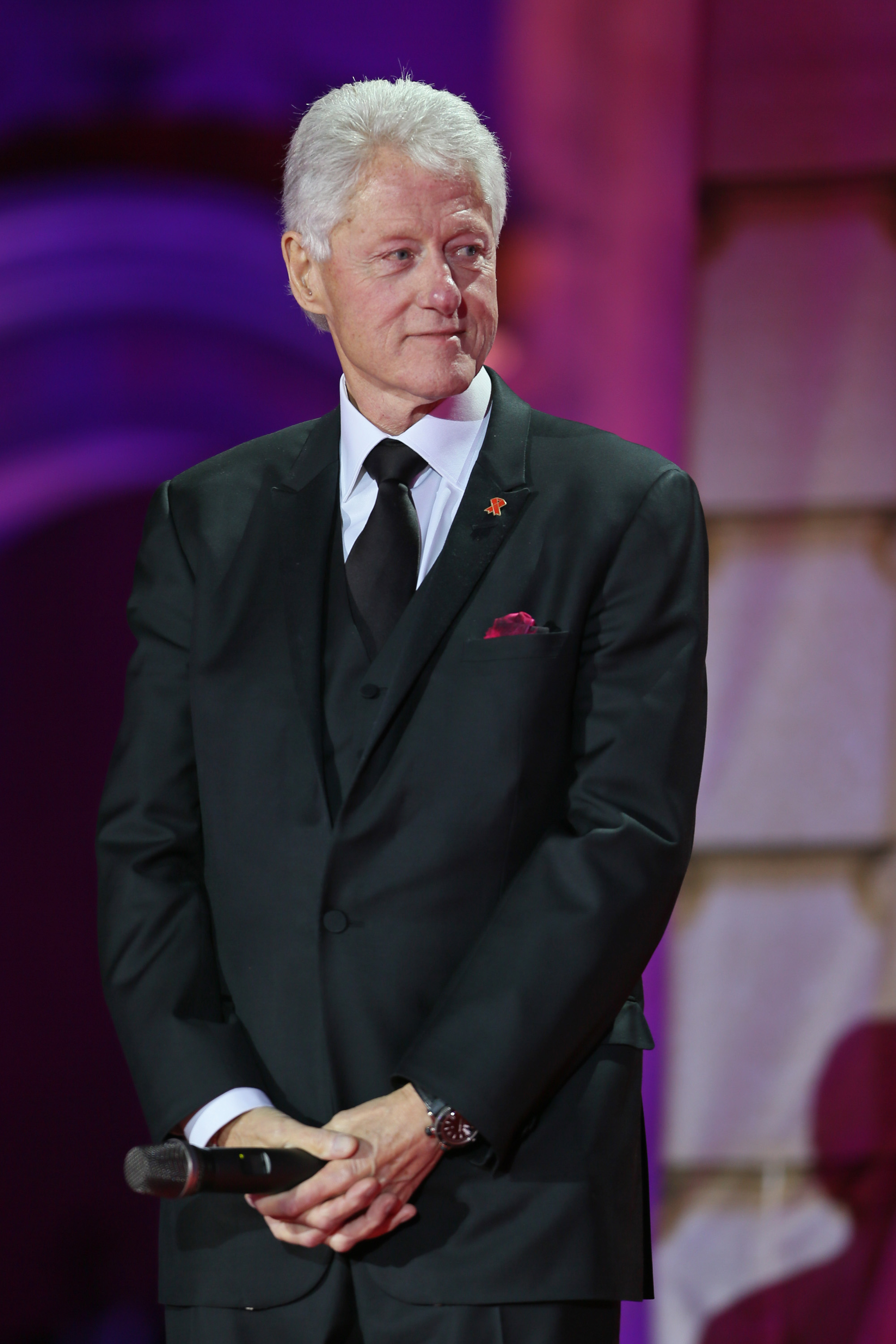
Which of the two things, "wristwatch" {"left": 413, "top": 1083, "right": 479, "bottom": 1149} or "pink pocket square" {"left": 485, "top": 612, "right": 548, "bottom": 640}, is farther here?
"pink pocket square" {"left": 485, "top": 612, "right": 548, "bottom": 640}

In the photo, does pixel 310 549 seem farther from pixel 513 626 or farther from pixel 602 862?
pixel 602 862

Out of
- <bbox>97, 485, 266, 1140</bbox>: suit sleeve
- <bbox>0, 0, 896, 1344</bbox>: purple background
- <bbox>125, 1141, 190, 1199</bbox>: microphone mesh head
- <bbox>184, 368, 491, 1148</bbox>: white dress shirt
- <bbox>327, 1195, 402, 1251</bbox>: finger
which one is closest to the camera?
<bbox>125, 1141, 190, 1199</bbox>: microphone mesh head

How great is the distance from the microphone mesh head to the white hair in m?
0.91

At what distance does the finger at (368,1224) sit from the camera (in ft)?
4.60

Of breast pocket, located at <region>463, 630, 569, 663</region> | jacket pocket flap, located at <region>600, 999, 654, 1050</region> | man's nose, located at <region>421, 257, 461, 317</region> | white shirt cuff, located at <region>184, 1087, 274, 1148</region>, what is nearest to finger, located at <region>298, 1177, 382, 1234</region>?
white shirt cuff, located at <region>184, 1087, 274, 1148</region>

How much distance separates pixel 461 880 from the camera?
1479 mm

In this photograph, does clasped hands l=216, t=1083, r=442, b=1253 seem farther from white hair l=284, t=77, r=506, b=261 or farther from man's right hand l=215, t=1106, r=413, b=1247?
white hair l=284, t=77, r=506, b=261

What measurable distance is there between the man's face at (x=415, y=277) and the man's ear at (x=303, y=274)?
7 centimetres

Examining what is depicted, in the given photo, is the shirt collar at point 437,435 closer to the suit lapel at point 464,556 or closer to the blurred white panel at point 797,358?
the suit lapel at point 464,556

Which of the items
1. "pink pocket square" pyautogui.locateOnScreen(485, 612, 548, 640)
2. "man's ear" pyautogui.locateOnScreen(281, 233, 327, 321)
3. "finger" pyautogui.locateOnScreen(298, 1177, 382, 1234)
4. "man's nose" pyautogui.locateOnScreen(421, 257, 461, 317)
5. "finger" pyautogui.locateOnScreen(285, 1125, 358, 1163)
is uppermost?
"man's ear" pyautogui.locateOnScreen(281, 233, 327, 321)

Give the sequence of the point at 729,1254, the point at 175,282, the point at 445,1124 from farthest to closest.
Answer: the point at 729,1254, the point at 175,282, the point at 445,1124

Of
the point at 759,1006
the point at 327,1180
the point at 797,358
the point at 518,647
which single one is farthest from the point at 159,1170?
the point at 797,358

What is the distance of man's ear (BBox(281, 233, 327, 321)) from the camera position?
170 cm

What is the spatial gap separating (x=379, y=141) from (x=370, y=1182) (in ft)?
3.29
